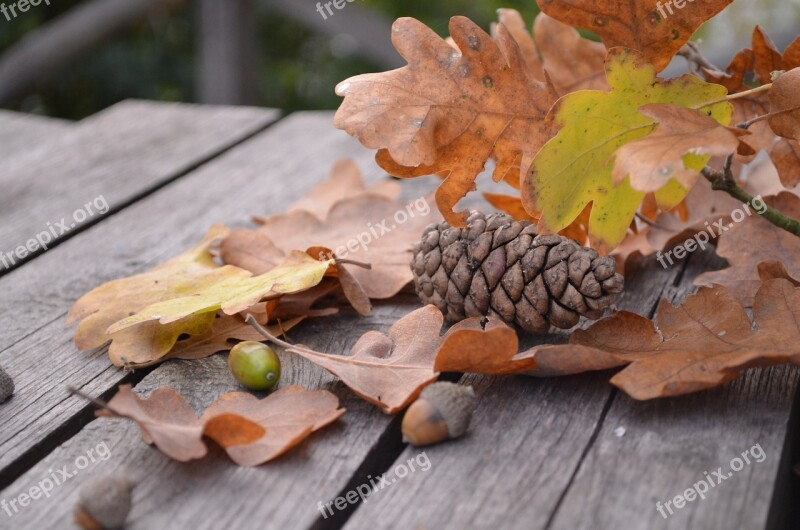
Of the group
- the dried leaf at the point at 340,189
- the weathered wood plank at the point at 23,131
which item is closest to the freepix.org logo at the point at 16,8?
the weathered wood plank at the point at 23,131

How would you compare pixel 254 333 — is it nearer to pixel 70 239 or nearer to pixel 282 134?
pixel 70 239

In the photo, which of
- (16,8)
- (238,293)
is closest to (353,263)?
(238,293)

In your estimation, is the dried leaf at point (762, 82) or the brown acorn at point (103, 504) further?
the dried leaf at point (762, 82)

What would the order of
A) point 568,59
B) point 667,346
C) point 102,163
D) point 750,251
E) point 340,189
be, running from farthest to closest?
point 102,163
point 340,189
point 568,59
point 750,251
point 667,346

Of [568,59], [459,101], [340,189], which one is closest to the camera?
[459,101]

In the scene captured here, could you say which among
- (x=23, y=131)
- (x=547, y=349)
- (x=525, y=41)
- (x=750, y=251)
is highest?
(x=23, y=131)

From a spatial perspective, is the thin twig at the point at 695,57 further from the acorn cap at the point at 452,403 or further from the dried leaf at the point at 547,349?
the acorn cap at the point at 452,403

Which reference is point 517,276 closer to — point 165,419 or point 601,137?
point 601,137
